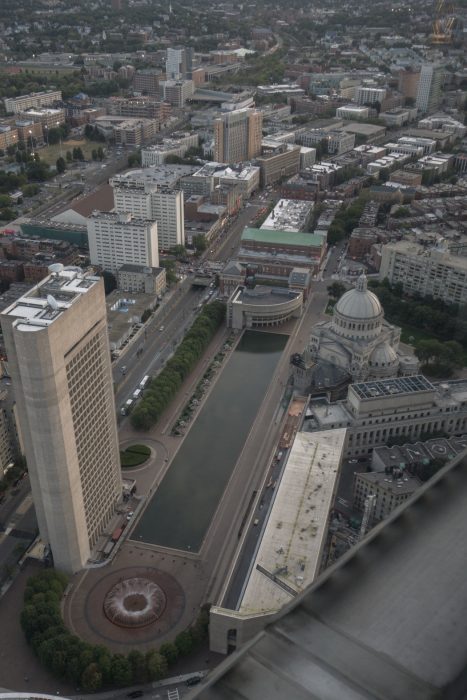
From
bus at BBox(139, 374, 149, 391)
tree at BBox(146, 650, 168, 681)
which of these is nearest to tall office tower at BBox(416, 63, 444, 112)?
bus at BBox(139, 374, 149, 391)

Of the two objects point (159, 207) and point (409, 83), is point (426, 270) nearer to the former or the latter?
point (159, 207)

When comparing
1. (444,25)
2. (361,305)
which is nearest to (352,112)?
(444,25)

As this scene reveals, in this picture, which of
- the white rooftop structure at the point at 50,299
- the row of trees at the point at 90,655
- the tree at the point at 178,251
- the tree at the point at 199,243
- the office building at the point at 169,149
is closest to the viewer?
the white rooftop structure at the point at 50,299

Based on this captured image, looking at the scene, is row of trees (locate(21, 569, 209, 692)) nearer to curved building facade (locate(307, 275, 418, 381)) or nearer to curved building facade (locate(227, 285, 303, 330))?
curved building facade (locate(307, 275, 418, 381))

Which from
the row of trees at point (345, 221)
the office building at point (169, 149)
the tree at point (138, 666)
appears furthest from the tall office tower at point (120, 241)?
the tree at point (138, 666)

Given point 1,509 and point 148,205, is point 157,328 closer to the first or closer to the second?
point 148,205

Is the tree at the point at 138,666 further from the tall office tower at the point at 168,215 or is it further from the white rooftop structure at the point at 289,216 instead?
the white rooftop structure at the point at 289,216
